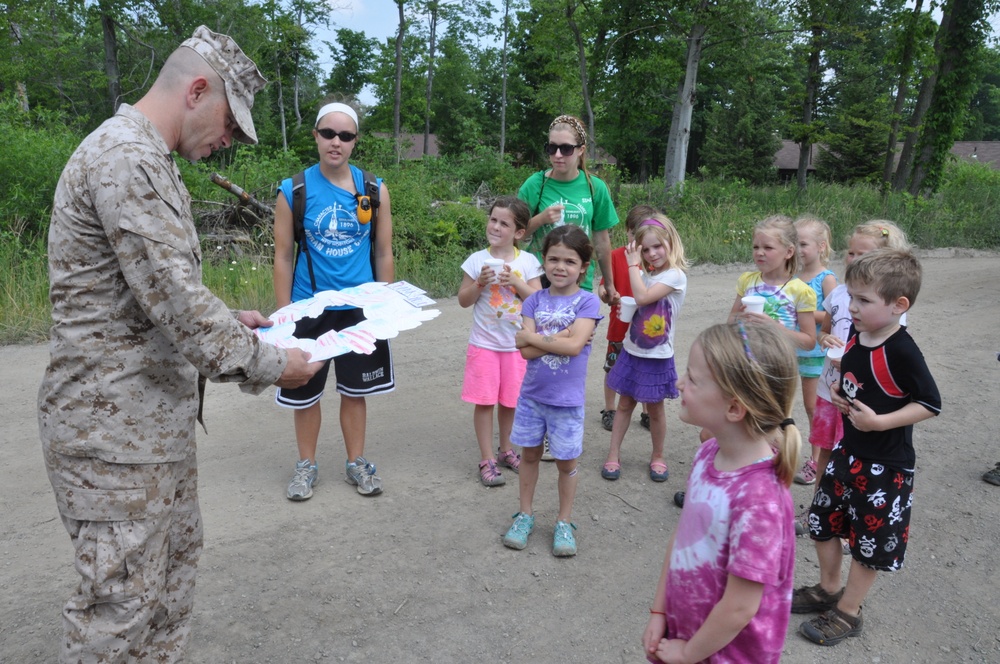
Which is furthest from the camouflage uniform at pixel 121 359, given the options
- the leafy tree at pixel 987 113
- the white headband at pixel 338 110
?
the leafy tree at pixel 987 113

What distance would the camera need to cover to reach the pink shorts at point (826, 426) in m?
3.61

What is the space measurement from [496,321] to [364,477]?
1.24 metres

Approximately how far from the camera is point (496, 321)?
4.36 meters

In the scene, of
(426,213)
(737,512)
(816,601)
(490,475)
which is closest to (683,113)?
(426,213)

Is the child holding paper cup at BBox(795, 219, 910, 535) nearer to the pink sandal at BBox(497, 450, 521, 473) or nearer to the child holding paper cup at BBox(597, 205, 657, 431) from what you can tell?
the child holding paper cup at BBox(597, 205, 657, 431)

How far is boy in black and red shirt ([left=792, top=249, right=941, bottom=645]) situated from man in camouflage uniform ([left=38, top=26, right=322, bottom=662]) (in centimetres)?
236

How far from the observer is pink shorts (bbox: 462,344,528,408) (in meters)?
4.38

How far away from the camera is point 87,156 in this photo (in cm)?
200

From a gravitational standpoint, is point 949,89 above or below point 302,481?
above

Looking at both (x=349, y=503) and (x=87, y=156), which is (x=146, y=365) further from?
(x=349, y=503)

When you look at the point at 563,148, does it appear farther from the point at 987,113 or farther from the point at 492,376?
the point at 987,113

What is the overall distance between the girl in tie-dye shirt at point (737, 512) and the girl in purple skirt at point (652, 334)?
8.31 ft

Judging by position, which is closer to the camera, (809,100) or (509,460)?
(509,460)

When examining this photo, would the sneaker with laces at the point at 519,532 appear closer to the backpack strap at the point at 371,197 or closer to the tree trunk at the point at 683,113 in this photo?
the backpack strap at the point at 371,197
